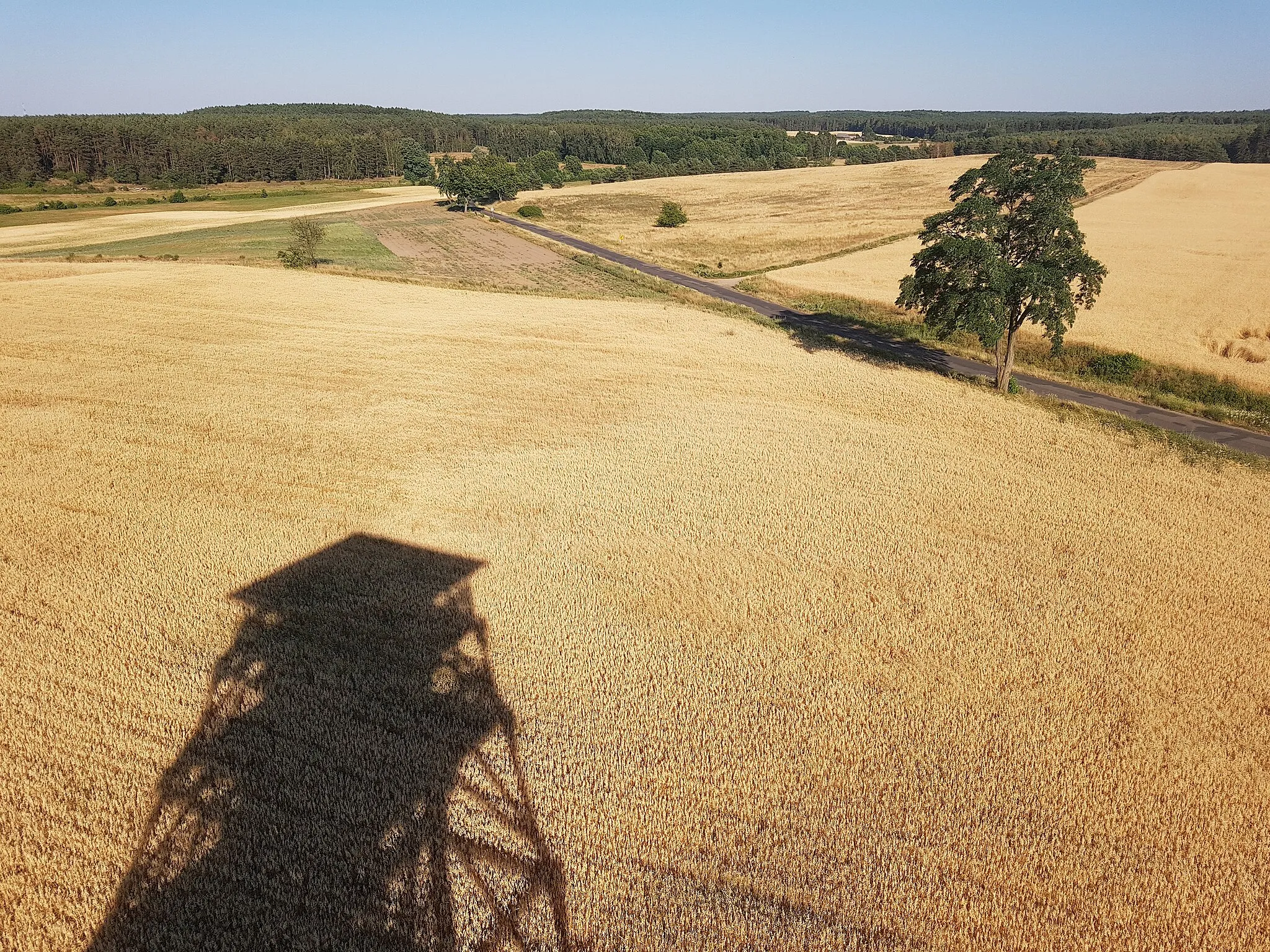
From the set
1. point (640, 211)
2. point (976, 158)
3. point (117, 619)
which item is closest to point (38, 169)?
point (640, 211)

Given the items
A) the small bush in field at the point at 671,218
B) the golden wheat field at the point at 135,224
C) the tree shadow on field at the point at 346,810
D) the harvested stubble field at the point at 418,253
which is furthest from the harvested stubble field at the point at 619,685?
the small bush in field at the point at 671,218

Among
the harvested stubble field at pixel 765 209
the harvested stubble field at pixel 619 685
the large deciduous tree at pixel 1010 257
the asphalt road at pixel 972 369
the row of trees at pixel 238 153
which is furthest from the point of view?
the row of trees at pixel 238 153

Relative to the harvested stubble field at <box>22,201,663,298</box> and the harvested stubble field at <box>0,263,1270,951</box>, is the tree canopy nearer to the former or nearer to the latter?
the harvested stubble field at <box>22,201,663,298</box>

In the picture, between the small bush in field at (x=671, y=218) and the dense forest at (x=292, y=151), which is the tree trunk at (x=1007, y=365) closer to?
the small bush in field at (x=671, y=218)

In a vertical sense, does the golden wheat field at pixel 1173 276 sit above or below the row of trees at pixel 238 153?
below

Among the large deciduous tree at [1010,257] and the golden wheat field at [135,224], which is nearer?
the large deciduous tree at [1010,257]

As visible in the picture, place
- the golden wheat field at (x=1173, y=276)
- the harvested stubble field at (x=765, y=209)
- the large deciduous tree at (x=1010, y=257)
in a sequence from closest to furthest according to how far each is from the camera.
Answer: the large deciduous tree at (x=1010, y=257), the golden wheat field at (x=1173, y=276), the harvested stubble field at (x=765, y=209)
